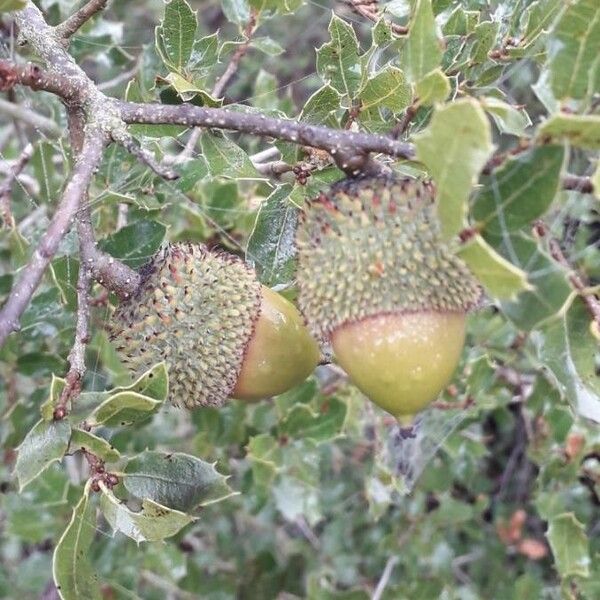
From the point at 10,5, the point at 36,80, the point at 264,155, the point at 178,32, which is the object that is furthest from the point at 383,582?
the point at 10,5

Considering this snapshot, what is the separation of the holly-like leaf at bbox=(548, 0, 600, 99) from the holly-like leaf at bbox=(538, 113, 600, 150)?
0.09 meters

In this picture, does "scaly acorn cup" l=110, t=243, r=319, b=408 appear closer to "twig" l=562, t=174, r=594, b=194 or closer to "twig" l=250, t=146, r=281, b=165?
"twig" l=562, t=174, r=594, b=194

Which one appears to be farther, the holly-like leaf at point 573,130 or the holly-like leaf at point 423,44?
the holly-like leaf at point 423,44

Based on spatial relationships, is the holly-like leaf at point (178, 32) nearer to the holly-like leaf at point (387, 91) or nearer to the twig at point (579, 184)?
the holly-like leaf at point (387, 91)

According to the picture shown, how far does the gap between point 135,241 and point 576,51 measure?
928 mm

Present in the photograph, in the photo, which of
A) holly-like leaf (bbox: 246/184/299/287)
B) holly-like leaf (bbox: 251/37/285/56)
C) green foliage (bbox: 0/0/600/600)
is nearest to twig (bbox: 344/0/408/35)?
green foliage (bbox: 0/0/600/600)

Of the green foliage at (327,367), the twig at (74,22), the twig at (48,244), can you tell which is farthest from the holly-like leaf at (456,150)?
the twig at (74,22)

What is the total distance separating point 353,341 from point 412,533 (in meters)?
1.60

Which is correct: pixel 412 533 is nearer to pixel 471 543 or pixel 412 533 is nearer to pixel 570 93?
pixel 471 543

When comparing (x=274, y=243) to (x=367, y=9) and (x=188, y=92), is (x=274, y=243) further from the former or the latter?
(x=367, y=9)

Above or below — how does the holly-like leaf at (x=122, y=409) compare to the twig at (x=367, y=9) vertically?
below

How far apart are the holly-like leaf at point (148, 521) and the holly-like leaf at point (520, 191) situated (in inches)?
21.0

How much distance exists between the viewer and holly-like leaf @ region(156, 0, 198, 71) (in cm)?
138

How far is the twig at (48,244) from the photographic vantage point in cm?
92
